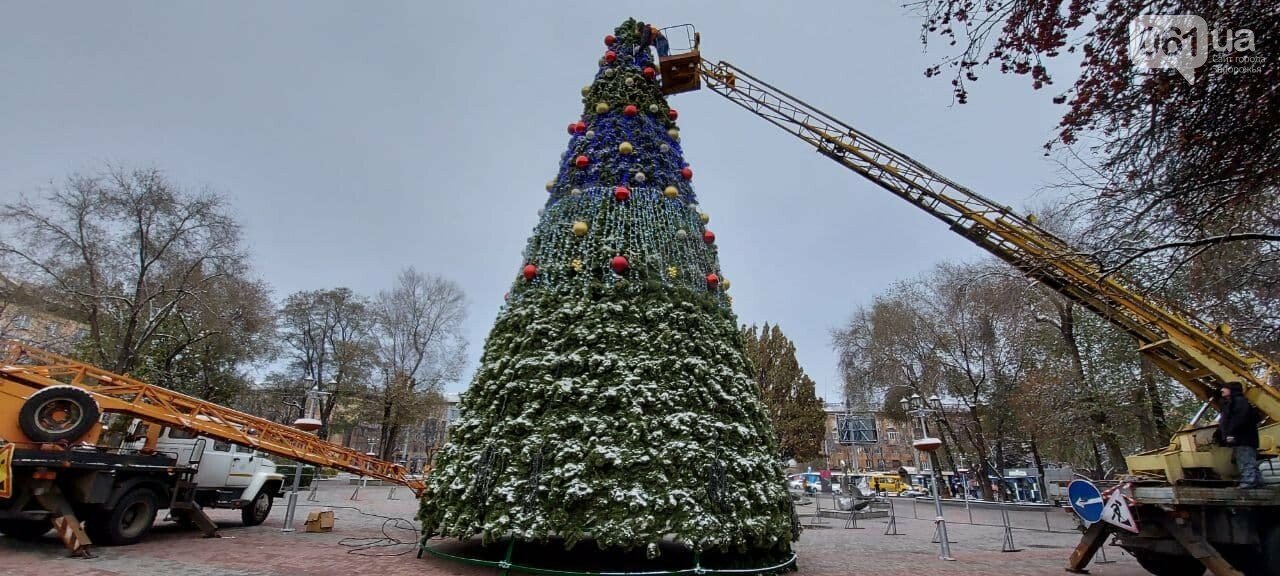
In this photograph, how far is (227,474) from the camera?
11195mm

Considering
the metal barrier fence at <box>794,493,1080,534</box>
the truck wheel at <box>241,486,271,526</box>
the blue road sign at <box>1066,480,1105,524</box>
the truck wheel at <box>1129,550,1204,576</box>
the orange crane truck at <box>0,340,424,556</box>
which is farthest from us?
the metal barrier fence at <box>794,493,1080,534</box>

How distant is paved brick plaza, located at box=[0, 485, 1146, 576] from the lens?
6.76 meters

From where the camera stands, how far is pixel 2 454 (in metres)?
6.96

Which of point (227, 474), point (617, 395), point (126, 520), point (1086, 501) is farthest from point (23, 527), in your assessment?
point (1086, 501)

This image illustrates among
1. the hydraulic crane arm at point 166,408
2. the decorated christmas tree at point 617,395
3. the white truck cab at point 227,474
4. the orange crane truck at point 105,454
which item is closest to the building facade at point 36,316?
the hydraulic crane arm at point 166,408

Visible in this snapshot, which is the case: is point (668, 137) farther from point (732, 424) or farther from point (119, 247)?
point (119, 247)

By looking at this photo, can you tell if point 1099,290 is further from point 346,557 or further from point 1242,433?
point 346,557

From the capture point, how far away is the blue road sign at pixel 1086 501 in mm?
7207

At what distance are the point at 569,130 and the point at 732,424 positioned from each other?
532 centimetres

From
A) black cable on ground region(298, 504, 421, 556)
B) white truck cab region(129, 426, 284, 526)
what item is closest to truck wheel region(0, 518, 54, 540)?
white truck cab region(129, 426, 284, 526)

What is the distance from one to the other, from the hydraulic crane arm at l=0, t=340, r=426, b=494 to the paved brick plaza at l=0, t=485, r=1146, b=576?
4.86 feet

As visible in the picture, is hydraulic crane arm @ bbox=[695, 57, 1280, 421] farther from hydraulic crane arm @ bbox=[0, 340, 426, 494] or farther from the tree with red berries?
hydraulic crane arm @ bbox=[0, 340, 426, 494]

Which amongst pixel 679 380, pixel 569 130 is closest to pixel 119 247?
pixel 569 130

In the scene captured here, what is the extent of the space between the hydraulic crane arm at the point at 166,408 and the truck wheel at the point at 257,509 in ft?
6.25
